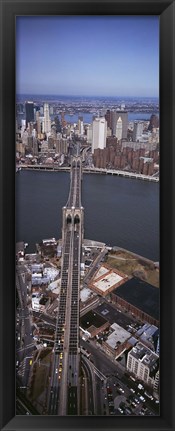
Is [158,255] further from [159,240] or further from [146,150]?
[146,150]

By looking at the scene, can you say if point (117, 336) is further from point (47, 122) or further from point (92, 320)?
point (47, 122)

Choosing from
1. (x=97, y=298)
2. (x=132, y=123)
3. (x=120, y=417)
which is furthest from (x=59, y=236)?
(x=120, y=417)

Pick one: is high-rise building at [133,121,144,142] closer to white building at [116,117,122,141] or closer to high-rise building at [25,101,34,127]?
white building at [116,117,122,141]

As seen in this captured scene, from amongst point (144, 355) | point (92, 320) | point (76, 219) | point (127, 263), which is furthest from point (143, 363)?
point (76, 219)

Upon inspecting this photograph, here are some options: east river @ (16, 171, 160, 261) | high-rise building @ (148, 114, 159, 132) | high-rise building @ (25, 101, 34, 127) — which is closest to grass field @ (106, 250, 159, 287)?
east river @ (16, 171, 160, 261)

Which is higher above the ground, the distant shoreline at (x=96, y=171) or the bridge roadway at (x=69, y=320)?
the distant shoreline at (x=96, y=171)

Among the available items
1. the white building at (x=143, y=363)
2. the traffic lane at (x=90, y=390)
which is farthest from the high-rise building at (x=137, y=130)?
the traffic lane at (x=90, y=390)
